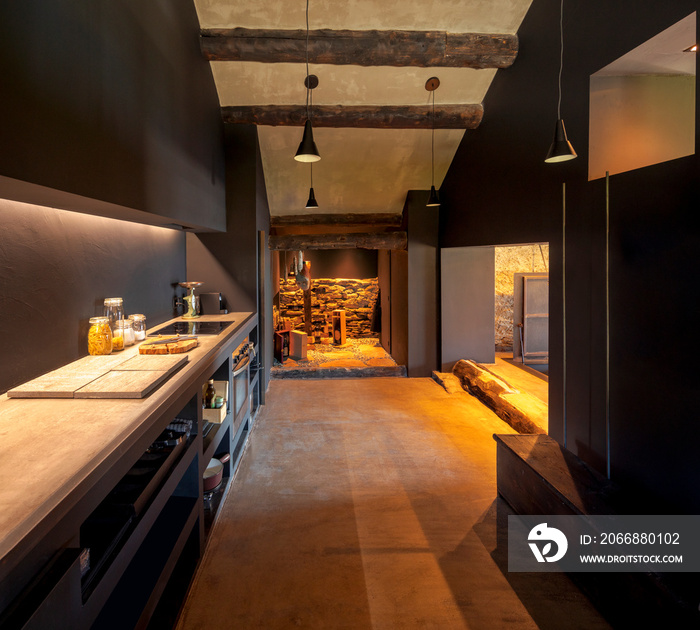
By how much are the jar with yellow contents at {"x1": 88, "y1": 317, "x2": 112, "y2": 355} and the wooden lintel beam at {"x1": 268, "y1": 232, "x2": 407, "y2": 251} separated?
4230 mm

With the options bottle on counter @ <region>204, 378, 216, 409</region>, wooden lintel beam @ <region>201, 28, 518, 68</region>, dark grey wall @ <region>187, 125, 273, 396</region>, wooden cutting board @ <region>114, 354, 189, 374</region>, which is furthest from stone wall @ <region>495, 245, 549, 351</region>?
wooden cutting board @ <region>114, 354, 189, 374</region>

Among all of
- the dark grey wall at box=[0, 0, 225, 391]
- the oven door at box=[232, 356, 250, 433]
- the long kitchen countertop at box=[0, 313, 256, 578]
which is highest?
the dark grey wall at box=[0, 0, 225, 391]

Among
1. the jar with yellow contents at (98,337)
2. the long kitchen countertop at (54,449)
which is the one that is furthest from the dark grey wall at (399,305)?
the long kitchen countertop at (54,449)

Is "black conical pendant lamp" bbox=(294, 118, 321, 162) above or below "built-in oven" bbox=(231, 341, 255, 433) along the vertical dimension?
above

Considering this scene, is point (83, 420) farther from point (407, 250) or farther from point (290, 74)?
point (407, 250)

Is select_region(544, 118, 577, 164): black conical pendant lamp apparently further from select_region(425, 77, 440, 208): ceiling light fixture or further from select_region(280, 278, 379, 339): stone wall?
select_region(280, 278, 379, 339): stone wall

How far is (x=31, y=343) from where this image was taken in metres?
2.05

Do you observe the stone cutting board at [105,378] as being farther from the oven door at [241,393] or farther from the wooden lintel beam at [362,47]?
the wooden lintel beam at [362,47]

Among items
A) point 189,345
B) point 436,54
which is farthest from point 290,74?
point 189,345

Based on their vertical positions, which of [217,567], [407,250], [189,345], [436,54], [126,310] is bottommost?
[217,567]

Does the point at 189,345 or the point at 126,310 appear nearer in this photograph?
the point at 189,345

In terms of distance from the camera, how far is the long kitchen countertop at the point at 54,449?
96 cm

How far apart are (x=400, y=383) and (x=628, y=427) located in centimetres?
372

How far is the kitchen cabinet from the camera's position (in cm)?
97
